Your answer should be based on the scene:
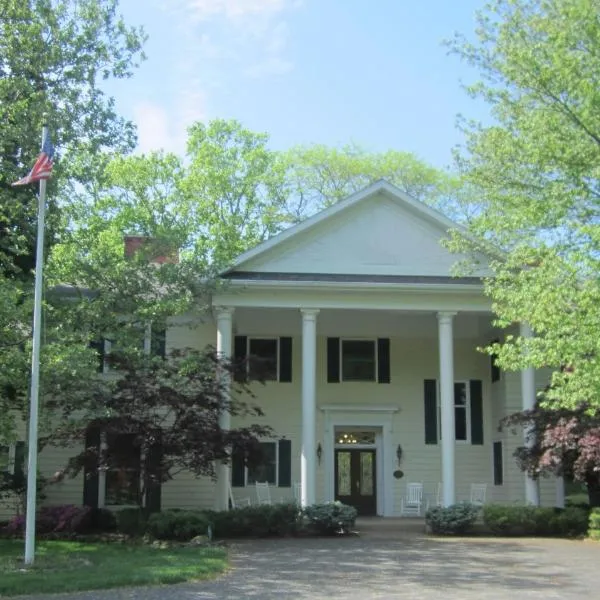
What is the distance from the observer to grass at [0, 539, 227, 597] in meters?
11.3

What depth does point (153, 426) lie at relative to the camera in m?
17.5

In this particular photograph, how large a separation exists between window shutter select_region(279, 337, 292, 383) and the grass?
28.3ft

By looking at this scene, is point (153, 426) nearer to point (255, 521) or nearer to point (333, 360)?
point (255, 521)

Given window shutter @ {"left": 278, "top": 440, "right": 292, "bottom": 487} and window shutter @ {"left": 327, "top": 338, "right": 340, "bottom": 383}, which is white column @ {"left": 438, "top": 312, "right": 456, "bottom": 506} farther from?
window shutter @ {"left": 278, "top": 440, "right": 292, "bottom": 487}

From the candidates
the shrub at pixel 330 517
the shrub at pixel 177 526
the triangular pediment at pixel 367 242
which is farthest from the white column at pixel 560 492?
the shrub at pixel 177 526

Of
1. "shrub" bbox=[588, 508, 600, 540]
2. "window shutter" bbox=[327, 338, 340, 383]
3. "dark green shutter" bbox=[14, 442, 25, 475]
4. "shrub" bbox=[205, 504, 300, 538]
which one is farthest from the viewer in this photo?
"window shutter" bbox=[327, 338, 340, 383]

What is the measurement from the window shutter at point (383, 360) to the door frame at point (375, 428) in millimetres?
838

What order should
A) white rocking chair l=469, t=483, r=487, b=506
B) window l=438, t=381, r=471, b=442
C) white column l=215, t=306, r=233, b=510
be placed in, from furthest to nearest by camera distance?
window l=438, t=381, r=471, b=442 → white rocking chair l=469, t=483, r=487, b=506 → white column l=215, t=306, r=233, b=510

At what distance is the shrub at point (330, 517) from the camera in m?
18.0

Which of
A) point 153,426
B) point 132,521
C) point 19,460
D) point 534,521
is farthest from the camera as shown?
point 19,460

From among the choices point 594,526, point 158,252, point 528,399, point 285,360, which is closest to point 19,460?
point 158,252

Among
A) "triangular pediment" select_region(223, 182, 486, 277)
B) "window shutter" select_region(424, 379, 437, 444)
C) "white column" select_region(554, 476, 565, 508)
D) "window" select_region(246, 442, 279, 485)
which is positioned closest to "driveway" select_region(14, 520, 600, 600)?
"white column" select_region(554, 476, 565, 508)

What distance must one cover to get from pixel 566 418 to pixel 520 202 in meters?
5.16

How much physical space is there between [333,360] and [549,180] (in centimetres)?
979
